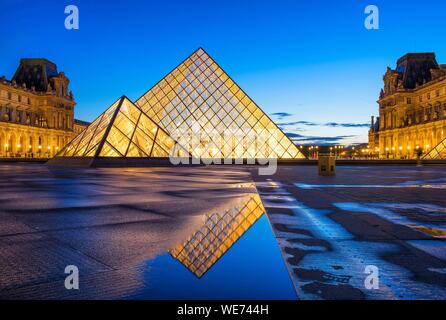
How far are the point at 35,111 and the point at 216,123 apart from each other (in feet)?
199

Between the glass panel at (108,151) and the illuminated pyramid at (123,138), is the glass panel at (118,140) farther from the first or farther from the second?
the glass panel at (108,151)

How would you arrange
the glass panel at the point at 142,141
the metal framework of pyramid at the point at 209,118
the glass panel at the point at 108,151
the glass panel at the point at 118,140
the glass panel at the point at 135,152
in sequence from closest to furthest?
the glass panel at the point at 108,151 → the glass panel at the point at 118,140 → the glass panel at the point at 135,152 → the glass panel at the point at 142,141 → the metal framework of pyramid at the point at 209,118

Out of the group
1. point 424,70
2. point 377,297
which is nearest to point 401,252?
point 377,297

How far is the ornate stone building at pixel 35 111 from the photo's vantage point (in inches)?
2842

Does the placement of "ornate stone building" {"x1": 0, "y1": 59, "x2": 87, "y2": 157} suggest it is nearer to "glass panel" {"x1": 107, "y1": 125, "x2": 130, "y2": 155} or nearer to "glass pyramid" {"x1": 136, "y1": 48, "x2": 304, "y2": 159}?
"glass pyramid" {"x1": 136, "y1": 48, "x2": 304, "y2": 159}

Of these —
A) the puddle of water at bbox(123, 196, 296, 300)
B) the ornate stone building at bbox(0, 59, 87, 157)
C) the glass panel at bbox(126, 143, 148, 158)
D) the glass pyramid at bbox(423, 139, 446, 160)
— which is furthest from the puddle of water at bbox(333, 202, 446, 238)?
the ornate stone building at bbox(0, 59, 87, 157)

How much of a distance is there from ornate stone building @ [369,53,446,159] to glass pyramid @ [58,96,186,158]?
189ft

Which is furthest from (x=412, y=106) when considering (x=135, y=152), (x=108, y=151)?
(x=108, y=151)

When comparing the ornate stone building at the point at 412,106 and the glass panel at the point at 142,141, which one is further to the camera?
the ornate stone building at the point at 412,106

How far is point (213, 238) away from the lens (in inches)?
152

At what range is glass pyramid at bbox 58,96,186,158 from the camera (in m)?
27.3

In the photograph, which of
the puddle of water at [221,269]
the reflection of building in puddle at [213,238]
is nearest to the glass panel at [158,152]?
the reflection of building in puddle at [213,238]

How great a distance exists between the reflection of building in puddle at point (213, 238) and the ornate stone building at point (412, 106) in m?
73.5

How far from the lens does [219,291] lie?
2.37m
